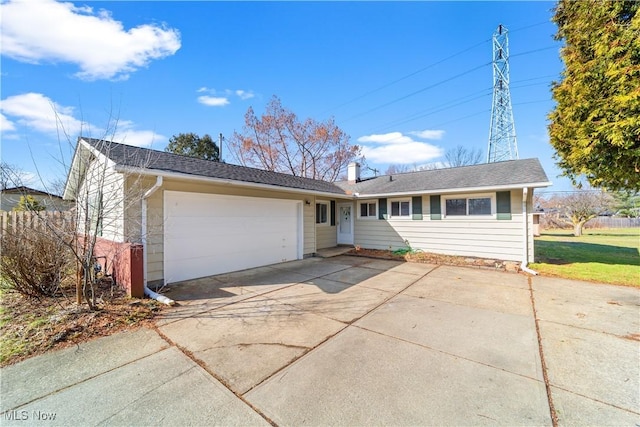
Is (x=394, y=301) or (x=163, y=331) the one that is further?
(x=394, y=301)

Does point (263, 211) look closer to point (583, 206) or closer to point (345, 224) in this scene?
point (345, 224)

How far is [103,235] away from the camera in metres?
6.82

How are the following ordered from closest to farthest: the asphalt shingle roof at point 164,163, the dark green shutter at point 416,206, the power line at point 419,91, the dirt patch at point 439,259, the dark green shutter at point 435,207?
1. the asphalt shingle roof at point 164,163
2. the dirt patch at point 439,259
3. the dark green shutter at point 435,207
4. the dark green shutter at point 416,206
5. the power line at point 419,91

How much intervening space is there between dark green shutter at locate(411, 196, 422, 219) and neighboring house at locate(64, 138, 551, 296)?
0.04m

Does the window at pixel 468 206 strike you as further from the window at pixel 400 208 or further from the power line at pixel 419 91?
the power line at pixel 419 91

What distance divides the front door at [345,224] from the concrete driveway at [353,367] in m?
7.15

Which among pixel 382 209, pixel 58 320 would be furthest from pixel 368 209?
pixel 58 320

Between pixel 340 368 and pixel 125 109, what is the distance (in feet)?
17.8

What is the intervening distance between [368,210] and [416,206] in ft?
7.33

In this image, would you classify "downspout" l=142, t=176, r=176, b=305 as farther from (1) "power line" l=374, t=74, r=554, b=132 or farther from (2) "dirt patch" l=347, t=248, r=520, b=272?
(1) "power line" l=374, t=74, r=554, b=132

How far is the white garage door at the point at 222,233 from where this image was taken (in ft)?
20.0

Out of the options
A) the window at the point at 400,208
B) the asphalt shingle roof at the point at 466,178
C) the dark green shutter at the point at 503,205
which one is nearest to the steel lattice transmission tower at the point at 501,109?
the asphalt shingle roof at the point at 466,178

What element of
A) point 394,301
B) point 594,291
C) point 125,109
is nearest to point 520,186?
point 594,291

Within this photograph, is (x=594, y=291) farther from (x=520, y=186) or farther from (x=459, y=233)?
(x=459, y=233)
